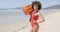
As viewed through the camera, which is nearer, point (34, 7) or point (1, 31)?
point (34, 7)

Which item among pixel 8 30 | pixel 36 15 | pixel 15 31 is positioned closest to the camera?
pixel 36 15

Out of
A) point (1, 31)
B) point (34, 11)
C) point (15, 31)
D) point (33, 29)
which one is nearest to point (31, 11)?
point (34, 11)

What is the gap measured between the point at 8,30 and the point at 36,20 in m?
1.89

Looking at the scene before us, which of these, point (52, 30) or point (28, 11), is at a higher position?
point (28, 11)

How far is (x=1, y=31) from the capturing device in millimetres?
3896

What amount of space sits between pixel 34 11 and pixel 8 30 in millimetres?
1894

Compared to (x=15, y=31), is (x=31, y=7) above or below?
above

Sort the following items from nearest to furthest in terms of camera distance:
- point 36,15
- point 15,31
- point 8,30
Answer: point 36,15 → point 15,31 → point 8,30

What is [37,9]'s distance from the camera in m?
2.20

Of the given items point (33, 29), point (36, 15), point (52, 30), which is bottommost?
point (52, 30)

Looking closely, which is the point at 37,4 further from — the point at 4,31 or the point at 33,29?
the point at 4,31

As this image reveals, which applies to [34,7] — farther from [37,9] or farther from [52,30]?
[52,30]

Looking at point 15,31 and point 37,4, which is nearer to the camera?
point 37,4

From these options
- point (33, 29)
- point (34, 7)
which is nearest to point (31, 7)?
point (34, 7)
